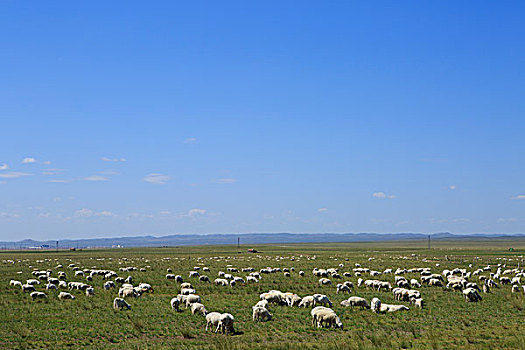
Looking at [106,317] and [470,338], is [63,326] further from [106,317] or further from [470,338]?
[470,338]

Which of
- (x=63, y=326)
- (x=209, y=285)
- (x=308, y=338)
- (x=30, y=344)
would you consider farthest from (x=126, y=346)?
(x=209, y=285)

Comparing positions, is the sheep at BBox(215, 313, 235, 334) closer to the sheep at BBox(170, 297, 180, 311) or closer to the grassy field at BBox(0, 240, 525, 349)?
the grassy field at BBox(0, 240, 525, 349)

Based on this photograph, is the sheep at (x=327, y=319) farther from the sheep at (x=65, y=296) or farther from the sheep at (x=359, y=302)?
the sheep at (x=65, y=296)

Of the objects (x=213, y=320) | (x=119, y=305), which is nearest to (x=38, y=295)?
(x=119, y=305)

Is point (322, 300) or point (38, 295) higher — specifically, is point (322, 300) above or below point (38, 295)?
above

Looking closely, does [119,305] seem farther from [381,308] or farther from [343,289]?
[343,289]

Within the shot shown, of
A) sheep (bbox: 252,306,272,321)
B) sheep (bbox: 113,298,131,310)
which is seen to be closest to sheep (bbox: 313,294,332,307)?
sheep (bbox: 252,306,272,321)

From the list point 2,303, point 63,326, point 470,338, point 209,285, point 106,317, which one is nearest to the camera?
point 470,338

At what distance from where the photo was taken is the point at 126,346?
64.4ft

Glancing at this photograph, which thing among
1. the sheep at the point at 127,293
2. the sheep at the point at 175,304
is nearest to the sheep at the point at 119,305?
the sheep at the point at 175,304

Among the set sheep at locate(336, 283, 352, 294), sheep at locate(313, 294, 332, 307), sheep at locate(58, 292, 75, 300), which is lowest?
sheep at locate(336, 283, 352, 294)

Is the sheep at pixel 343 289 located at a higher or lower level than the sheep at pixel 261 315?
lower

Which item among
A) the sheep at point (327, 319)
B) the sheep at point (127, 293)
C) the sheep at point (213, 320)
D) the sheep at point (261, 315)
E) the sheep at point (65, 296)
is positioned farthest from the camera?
the sheep at point (127, 293)

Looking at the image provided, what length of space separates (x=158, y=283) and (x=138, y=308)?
41.7 feet
